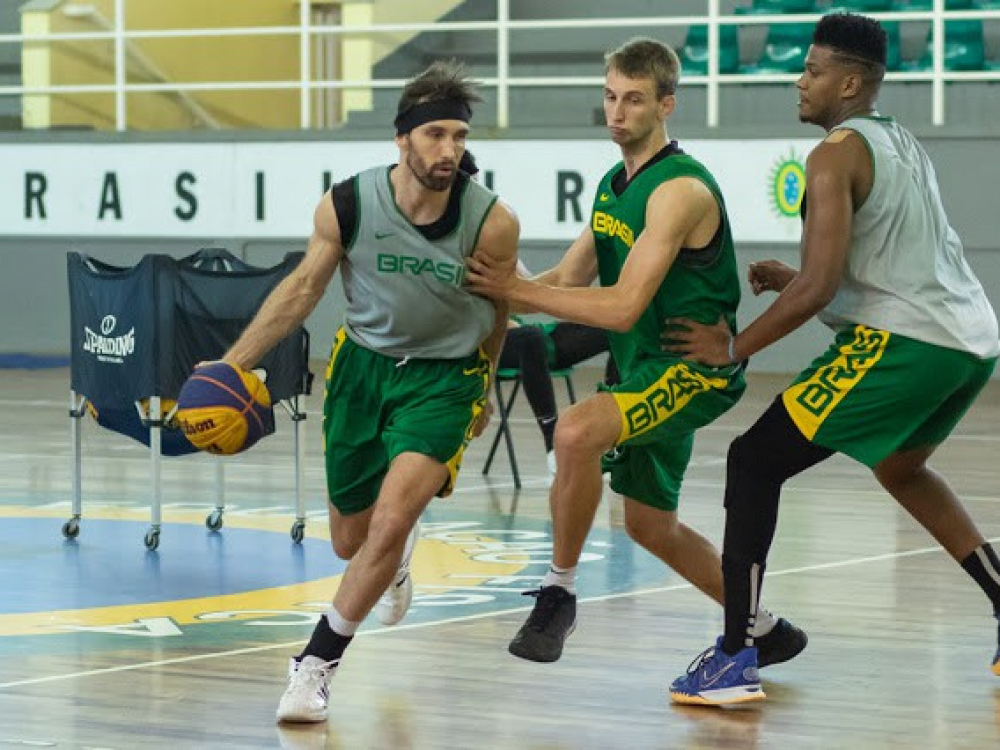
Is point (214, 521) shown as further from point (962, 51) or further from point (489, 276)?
point (962, 51)

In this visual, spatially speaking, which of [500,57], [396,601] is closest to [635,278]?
[396,601]

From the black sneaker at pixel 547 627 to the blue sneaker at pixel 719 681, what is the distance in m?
0.34

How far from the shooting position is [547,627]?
232 inches

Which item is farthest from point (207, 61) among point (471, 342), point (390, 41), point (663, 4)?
point (471, 342)

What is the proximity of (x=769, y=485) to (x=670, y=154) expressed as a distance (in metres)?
0.94

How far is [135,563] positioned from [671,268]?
10.9 feet

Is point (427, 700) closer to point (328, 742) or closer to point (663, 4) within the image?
point (328, 742)

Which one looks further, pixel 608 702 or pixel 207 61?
pixel 207 61

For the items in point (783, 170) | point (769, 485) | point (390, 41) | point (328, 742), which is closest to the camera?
point (328, 742)

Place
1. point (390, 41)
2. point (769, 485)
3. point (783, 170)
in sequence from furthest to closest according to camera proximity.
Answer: point (390, 41), point (783, 170), point (769, 485)

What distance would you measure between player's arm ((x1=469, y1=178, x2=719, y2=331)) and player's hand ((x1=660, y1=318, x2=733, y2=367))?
0.18 meters

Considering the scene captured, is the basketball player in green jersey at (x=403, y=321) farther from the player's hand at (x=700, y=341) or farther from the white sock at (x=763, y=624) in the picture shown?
the white sock at (x=763, y=624)

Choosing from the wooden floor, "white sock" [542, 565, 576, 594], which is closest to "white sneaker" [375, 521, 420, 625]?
the wooden floor

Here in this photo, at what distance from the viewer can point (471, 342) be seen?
593 cm
